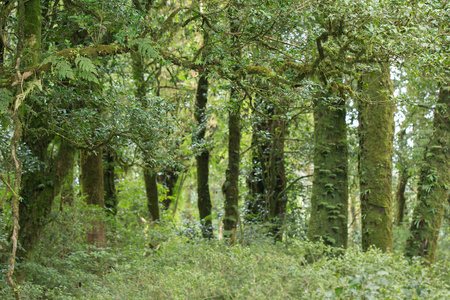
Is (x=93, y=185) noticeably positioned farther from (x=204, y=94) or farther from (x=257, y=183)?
(x=257, y=183)

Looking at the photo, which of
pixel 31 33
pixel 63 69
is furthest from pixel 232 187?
pixel 63 69

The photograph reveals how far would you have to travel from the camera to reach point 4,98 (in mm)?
4574

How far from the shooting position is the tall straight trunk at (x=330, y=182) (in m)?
8.60

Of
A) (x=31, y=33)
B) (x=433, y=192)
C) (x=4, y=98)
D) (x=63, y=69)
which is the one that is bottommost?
(x=433, y=192)

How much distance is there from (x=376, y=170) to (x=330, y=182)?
1088mm

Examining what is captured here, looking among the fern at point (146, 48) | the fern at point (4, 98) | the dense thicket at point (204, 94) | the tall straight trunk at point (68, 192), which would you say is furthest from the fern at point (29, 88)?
the tall straight trunk at point (68, 192)

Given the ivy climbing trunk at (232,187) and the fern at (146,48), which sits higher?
the fern at (146,48)

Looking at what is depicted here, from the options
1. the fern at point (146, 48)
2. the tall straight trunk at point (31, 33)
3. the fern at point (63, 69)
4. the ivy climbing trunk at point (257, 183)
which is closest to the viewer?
the fern at point (63, 69)

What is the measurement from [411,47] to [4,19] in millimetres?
5488

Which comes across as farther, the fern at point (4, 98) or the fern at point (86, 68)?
the fern at point (86, 68)

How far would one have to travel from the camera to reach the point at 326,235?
8555 mm

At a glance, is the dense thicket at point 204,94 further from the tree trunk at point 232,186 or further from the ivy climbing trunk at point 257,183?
the ivy climbing trunk at point 257,183

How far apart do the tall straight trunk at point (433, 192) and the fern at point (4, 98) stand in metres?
8.81

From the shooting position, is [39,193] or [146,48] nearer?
[146,48]
